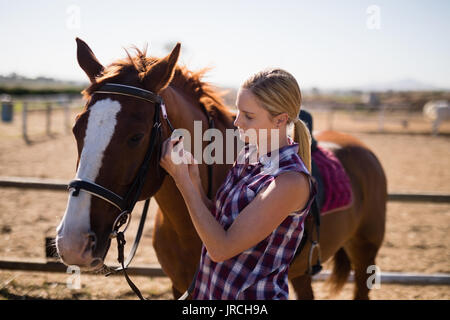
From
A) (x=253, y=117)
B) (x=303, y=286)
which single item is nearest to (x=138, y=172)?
(x=253, y=117)

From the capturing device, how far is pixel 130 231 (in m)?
5.47

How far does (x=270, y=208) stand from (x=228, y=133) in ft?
3.62

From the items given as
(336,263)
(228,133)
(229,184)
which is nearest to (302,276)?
(336,263)

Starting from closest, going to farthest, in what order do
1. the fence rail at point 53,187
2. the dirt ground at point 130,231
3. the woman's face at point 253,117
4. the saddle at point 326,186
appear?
the woman's face at point 253,117
the saddle at point 326,186
the dirt ground at point 130,231
the fence rail at point 53,187

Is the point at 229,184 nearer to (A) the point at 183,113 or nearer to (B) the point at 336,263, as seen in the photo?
(A) the point at 183,113

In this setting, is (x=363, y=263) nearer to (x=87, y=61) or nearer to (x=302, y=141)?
(x=302, y=141)

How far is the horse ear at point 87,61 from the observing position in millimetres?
1877

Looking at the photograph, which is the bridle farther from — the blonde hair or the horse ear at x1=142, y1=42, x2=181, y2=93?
the blonde hair

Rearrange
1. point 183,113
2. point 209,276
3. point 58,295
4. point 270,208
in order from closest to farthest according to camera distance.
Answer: point 270,208 → point 209,276 → point 183,113 → point 58,295

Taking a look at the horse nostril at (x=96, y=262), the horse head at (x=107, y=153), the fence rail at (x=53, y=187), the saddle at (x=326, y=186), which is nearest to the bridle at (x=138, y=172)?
the horse head at (x=107, y=153)

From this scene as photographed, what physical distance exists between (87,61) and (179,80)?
60 centimetres

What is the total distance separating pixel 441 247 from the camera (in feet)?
17.0

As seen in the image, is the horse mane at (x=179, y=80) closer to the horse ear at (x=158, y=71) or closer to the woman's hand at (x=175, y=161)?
the horse ear at (x=158, y=71)

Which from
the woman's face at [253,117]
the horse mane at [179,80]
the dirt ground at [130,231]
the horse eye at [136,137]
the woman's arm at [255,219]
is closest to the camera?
the woman's arm at [255,219]
